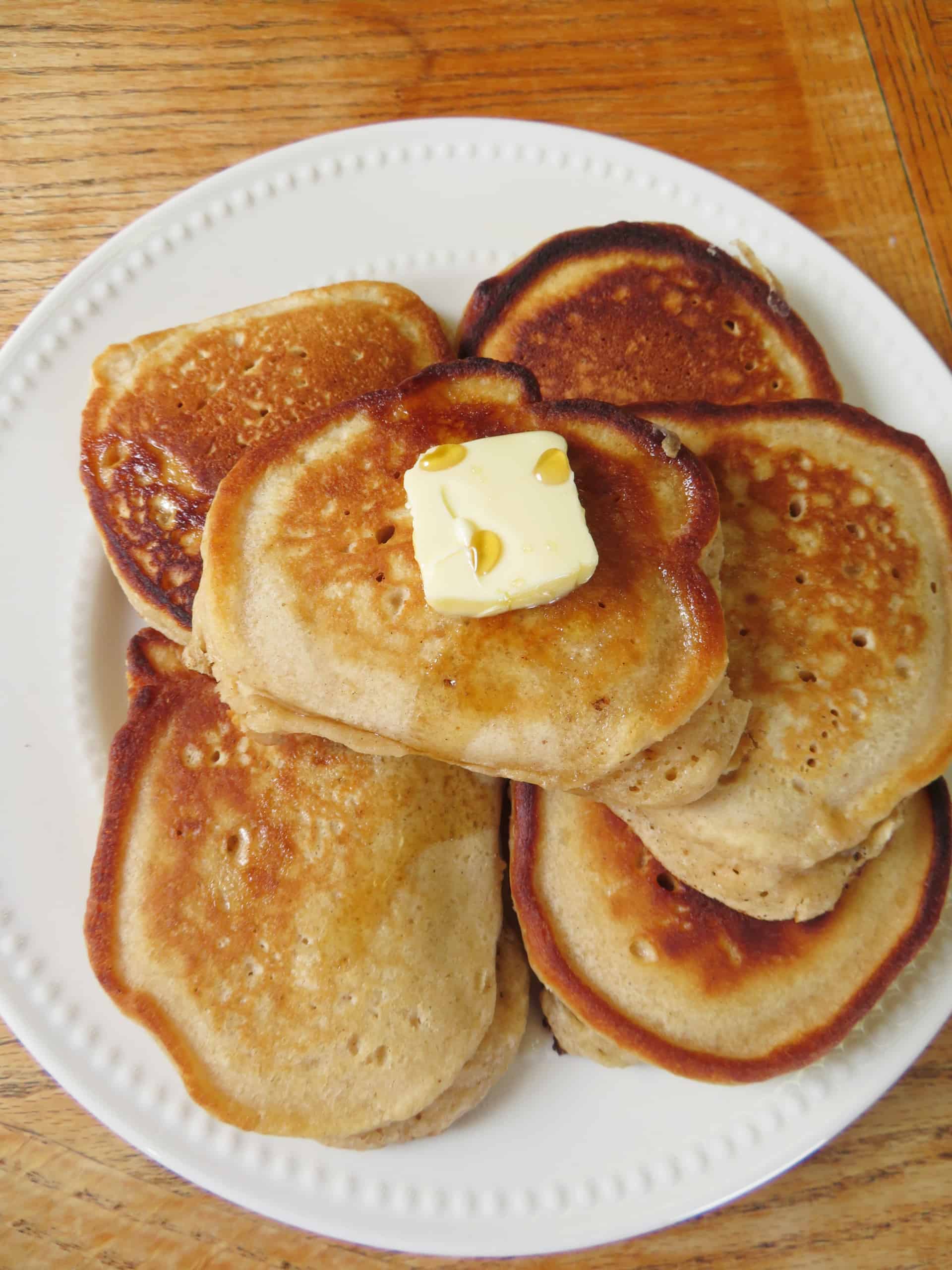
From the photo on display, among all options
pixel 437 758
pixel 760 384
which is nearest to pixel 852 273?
pixel 760 384

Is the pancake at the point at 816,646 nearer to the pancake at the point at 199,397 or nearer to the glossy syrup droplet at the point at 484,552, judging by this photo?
the glossy syrup droplet at the point at 484,552

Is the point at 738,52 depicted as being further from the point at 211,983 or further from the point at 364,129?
the point at 211,983

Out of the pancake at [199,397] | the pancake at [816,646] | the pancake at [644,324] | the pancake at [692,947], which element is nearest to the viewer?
the pancake at [816,646]

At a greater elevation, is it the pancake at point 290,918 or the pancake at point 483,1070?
the pancake at point 290,918

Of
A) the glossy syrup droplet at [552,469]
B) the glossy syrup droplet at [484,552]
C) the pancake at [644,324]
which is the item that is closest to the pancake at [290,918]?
the glossy syrup droplet at [484,552]

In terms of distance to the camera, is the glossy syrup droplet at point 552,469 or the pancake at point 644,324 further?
the pancake at point 644,324

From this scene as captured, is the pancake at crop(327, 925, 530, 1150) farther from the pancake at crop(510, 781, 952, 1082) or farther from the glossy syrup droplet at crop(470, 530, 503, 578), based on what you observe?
the glossy syrup droplet at crop(470, 530, 503, 578)

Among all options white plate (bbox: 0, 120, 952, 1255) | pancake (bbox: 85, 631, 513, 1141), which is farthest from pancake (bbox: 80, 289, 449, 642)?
pancake (bbox: 85, 631, 513, 1141)
